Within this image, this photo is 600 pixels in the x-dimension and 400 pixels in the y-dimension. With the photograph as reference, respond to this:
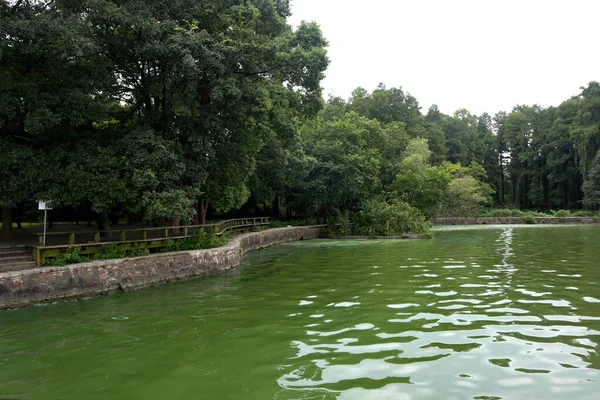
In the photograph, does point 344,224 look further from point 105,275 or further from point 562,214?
point 562,214

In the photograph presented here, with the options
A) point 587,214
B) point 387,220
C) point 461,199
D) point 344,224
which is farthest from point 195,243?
point 587,214

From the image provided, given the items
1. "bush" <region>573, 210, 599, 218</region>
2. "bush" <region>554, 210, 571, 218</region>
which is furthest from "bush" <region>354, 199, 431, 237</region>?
"bush" <region>573, 210, 599, 218</region>

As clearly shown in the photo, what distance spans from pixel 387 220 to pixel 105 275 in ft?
78.0

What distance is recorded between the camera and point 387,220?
105 ft

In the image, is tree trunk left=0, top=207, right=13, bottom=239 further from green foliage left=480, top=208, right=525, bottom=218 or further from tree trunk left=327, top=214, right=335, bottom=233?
green foliage left=480, top=208, right=525, bottom=218

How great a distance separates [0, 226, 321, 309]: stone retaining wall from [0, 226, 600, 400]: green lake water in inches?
19.5

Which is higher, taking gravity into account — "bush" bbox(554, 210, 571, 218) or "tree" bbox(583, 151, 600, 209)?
"tree" bbox(583, 151, 600, 209)

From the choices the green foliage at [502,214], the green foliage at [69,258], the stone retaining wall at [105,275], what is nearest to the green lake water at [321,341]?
the stone retaining wall at [105,275]

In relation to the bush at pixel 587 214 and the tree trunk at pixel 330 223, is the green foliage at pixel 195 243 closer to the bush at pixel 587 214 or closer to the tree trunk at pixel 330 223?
the tree trunk at pixel 330 223

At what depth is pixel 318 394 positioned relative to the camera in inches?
180

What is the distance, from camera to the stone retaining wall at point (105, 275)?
10.1 meters

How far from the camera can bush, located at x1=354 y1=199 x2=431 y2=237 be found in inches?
1256

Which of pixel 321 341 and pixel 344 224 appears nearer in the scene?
pixel 321 341

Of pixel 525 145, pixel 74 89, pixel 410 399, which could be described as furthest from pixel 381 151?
pixel 525 145
